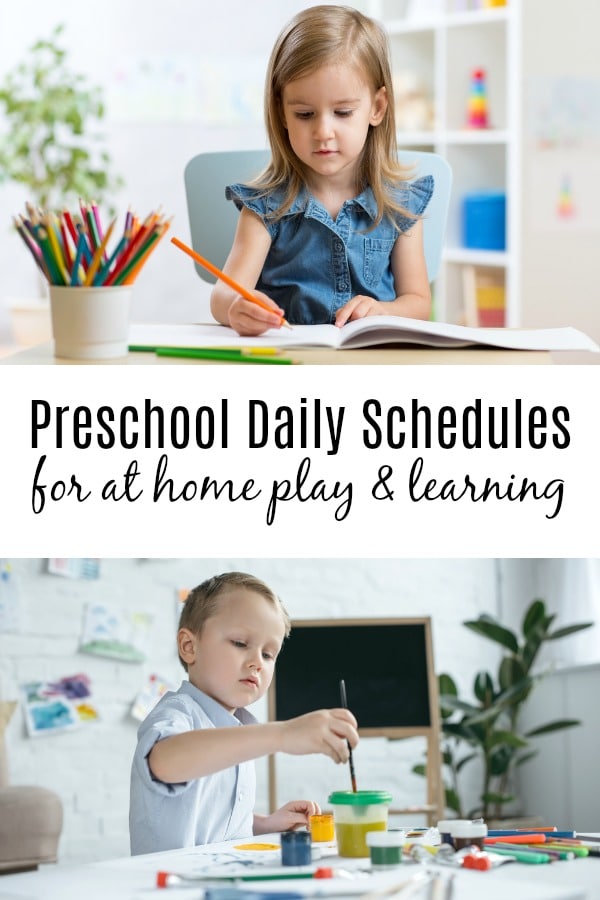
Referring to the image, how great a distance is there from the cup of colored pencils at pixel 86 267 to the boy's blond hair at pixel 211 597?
1.29 feet

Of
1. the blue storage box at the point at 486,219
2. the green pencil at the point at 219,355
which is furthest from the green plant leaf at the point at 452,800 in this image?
the green pencil at the point at 219,355

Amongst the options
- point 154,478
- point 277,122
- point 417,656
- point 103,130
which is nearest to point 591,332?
point 417,656

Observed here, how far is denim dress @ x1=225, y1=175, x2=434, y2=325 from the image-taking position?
1.47 meters

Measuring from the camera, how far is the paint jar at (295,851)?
40.6 inches

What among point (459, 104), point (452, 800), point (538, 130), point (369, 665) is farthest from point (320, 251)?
point (459, 104)

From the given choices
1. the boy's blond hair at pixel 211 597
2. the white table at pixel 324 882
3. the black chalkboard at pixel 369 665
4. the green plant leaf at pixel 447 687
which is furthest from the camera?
the green plant leaf at pixel 447 687

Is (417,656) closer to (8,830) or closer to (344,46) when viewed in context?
(8,830)

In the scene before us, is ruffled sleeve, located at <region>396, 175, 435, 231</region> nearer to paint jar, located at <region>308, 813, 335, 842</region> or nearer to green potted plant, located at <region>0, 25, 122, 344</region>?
paint jar, located at <region>308, 813, 335, 842</region>

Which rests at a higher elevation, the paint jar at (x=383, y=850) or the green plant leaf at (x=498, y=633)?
the green plant leaf at (x=498, y=633)

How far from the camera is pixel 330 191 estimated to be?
150cm

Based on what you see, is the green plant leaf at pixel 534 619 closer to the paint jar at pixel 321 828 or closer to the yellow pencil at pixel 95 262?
the paint jar at pixel 321 828

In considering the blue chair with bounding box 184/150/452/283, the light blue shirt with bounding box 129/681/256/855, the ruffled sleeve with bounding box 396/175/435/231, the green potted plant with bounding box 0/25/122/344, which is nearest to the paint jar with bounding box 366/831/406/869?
the light blue shirt with bounding box 129/681/256/855

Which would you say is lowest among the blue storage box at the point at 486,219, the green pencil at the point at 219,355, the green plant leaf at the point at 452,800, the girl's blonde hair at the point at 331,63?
the green plant leaf at the point at 452,800

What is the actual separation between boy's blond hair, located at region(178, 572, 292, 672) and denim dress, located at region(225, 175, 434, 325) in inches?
12.6
